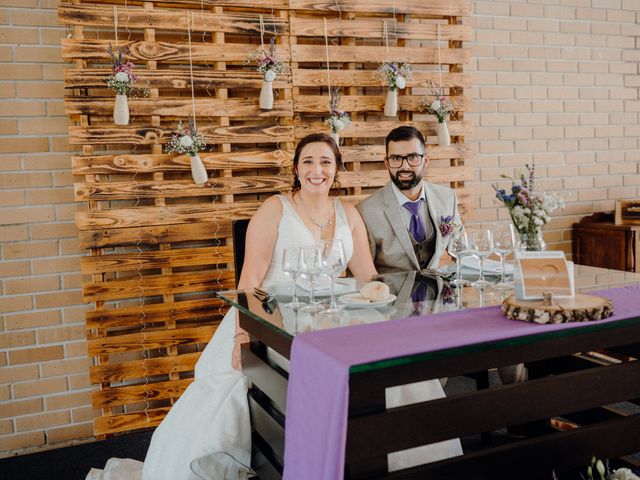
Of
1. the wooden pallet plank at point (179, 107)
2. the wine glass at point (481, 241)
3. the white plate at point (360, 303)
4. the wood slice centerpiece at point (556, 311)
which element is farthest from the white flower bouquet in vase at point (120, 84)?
the wood slice centerpiece at point (556, 311)

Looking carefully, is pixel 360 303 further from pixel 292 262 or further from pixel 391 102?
pixel 391 102

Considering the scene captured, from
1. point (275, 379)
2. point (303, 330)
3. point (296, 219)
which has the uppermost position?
point (296, 219)

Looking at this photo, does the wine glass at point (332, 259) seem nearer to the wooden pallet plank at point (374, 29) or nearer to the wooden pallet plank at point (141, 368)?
the wooden pallet plank at point (141, 368)

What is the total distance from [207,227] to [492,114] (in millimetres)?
2104

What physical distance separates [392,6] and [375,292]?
8.14 ft

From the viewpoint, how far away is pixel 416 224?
340 centimetres

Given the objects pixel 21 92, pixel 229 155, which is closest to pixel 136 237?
pixel 229 155

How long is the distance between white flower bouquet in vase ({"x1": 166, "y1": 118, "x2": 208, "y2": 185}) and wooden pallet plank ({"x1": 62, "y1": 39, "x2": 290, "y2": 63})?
38 centimetres

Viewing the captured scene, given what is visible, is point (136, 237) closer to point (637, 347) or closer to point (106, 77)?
point (106, 77)

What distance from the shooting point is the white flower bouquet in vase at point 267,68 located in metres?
3.55

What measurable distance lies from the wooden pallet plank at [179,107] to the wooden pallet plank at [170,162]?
22 cm

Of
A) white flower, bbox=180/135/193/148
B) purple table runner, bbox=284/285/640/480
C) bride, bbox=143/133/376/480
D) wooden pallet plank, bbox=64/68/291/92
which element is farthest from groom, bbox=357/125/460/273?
purple table runner, bbox=284/285/640/480

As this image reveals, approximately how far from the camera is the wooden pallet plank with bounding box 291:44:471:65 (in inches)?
148

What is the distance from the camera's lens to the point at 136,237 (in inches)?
136
